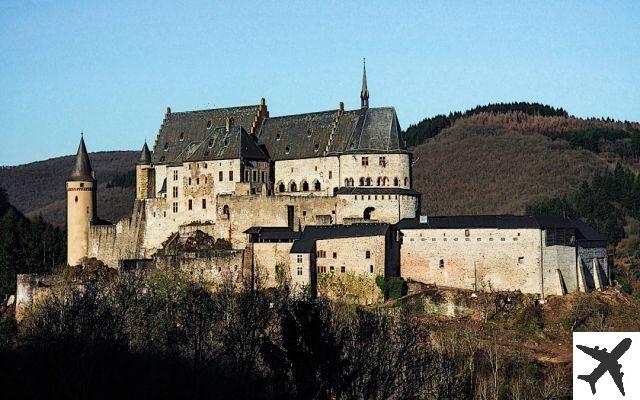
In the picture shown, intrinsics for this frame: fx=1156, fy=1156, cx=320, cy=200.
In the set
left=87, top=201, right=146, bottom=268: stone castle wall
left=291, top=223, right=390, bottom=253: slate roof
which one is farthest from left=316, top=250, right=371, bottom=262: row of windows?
left=87, top=201, right=146, bottom=268: stone castle wall

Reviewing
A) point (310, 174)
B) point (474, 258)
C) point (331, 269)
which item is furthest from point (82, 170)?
point (474, 258)

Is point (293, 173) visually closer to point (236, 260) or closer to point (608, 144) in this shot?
point (236, 260)

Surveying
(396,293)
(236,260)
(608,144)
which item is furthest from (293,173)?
(608,144)

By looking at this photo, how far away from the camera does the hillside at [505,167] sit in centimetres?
15938

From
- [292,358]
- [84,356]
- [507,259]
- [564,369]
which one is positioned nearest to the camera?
[292,358]

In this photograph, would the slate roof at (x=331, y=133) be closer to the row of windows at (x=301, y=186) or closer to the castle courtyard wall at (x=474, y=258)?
the row of windows at (x=301, y=186)

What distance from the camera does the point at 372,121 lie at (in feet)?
304

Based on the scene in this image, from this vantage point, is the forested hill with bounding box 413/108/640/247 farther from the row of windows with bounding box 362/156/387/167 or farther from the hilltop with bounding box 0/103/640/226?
the row of windows with bounding box 362/156/387/167

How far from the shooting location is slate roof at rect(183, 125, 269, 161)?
92.9 meters

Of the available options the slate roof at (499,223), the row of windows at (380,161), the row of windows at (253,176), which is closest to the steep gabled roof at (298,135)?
the row of windows at (253,176)

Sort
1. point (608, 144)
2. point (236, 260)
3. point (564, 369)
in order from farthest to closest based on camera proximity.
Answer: point (608, 144) → point (236, 260) → point (564, 369)

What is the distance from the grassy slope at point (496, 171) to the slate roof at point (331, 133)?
54.3 metres

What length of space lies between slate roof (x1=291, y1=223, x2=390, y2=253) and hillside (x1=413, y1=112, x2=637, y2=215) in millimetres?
69613

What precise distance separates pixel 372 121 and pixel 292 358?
46413mm
